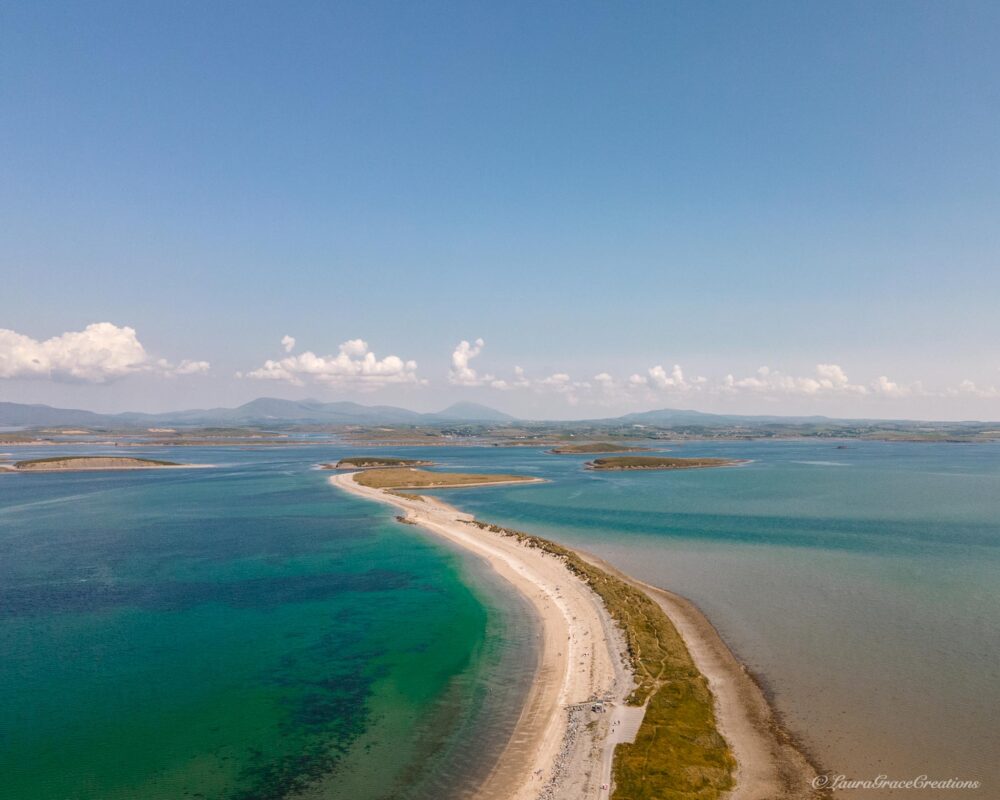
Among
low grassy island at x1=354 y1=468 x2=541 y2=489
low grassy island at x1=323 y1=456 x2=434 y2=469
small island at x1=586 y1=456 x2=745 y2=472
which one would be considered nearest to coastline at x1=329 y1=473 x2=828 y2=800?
low grassy island at x1=354 y1=468 x2=541 y2=489

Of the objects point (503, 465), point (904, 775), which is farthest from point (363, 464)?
point (904, 775)

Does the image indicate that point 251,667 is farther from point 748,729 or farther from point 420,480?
point 420,480

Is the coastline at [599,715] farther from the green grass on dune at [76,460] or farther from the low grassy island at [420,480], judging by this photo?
the green grass on dune at [76,460]

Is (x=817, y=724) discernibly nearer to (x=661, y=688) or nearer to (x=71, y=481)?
(x=661, y=688)
